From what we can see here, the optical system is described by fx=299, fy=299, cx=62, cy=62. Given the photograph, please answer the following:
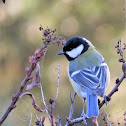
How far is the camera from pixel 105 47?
4297 mm

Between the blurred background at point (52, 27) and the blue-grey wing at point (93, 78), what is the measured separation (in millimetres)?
1649

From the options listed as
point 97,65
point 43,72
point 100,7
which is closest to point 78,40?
point 97,65

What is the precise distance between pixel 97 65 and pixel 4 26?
2404 mm

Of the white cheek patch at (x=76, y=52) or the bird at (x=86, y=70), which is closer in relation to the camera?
the bird at (x=86, y=70)

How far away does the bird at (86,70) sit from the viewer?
227cm

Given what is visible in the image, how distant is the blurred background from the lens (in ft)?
13.9

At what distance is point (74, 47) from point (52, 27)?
171 centimetres

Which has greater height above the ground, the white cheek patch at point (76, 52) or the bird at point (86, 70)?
the white cheek patch at point (76, 52)

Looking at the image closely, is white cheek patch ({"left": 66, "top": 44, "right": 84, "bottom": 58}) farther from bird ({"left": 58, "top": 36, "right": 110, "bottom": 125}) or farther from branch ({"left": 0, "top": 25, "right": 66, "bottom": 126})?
branch ({"left": 0, "top": 25, "right": 66, "bottom": 126})

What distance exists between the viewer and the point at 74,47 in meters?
2.58

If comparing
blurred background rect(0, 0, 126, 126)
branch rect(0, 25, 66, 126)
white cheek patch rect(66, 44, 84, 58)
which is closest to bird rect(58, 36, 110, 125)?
white cheek patch rect(66, 44, 84, 58)

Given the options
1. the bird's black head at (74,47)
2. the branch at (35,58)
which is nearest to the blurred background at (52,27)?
the bird's black head at (74,47)

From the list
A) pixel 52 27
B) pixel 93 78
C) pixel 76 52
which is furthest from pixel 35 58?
pixel 52 27

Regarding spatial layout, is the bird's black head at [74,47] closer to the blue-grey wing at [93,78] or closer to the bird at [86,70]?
the bird at [86,70]
